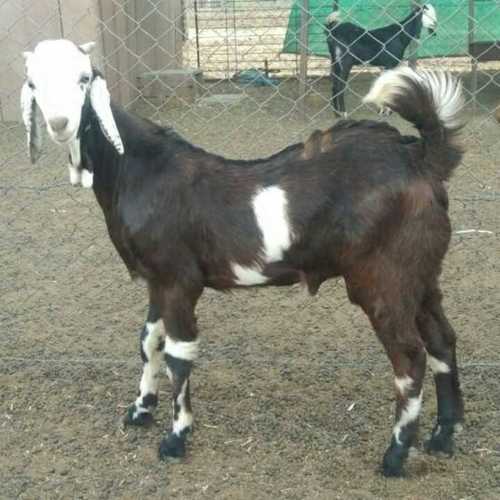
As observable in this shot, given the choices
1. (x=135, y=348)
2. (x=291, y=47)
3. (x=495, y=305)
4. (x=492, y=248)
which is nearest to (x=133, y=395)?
(x=135, y=348)

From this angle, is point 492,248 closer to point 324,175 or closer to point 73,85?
point 324,175

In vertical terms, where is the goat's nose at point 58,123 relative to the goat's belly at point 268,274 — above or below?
above

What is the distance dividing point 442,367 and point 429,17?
522cm

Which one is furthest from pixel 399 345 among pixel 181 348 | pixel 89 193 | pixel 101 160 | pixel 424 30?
pixel 424 30

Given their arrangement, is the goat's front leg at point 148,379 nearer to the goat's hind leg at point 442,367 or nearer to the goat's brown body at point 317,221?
the goat's brown body at point 317,221

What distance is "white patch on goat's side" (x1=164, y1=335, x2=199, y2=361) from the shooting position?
7.68ft

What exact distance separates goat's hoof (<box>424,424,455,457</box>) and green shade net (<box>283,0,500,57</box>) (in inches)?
208

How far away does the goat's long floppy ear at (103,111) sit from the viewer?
6.98ft

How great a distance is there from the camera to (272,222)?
2.17 m

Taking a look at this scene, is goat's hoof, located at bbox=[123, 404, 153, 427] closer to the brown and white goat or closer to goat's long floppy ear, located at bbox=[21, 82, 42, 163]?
the brown and white goat

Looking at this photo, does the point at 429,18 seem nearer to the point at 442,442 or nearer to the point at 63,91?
the point at 442,442

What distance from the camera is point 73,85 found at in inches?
80.3

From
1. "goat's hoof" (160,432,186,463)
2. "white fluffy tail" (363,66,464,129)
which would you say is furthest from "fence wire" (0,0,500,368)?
"goat's hoof" (160,432,186,463)

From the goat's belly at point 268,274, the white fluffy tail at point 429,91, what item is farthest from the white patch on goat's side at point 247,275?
the white fluffy tail at point 429,91
